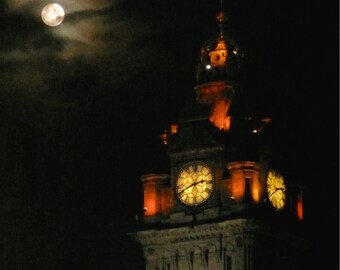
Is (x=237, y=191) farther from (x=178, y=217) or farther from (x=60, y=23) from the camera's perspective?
(x=60, y=23)

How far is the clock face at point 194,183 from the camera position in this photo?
10275cm

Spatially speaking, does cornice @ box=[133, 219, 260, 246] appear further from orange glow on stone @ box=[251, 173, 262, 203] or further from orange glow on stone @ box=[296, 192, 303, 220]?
orange glow on stone @ box=[296, 192, 303, 220]

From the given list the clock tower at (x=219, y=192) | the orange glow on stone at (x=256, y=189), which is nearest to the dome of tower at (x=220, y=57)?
the clock tower at (x=219, y=192)

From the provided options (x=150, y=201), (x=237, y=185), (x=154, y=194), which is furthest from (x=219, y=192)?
(x=150, y=201)

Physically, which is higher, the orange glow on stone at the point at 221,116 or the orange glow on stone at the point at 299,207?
the orange glow on stone at the point at 221,116

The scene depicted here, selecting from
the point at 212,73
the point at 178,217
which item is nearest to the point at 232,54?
the point at 212,73

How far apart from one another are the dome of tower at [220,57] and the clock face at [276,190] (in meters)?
5.18

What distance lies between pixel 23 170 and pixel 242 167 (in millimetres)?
10543

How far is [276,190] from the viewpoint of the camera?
10338 centimetres

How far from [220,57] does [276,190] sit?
22.8 ft

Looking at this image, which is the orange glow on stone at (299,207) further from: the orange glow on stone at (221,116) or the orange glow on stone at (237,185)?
the orange glow on stone at (221,116)

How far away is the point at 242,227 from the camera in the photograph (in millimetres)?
101375

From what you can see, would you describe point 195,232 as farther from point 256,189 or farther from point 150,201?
point 256,189

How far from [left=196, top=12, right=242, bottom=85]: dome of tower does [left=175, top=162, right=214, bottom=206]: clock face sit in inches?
179
